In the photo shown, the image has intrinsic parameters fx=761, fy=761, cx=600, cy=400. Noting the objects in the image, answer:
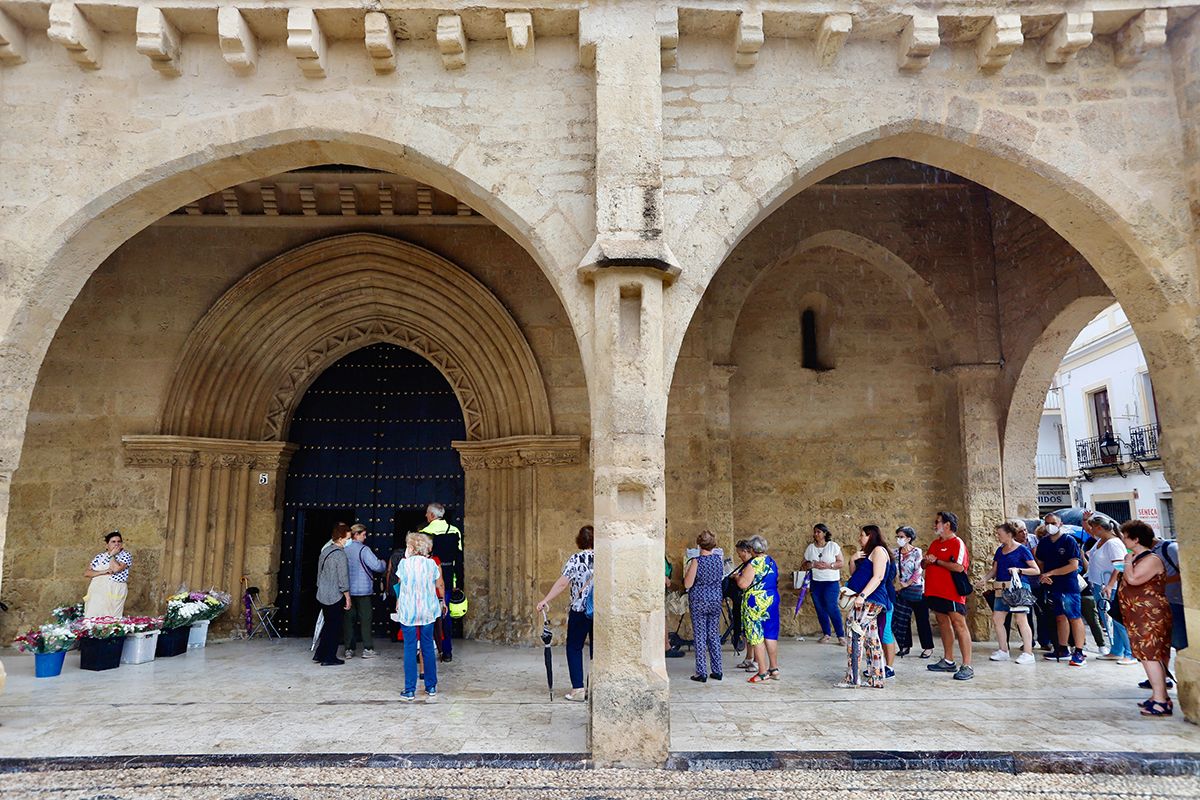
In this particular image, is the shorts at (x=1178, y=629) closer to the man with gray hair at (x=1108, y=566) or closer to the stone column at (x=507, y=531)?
the man with gray hair at (x=1108, y=566)

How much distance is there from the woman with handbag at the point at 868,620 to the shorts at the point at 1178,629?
171cm

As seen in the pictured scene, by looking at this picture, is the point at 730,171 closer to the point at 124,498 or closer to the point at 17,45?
the point at 17,45

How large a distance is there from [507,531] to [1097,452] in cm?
1638

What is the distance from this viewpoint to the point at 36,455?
731 cm

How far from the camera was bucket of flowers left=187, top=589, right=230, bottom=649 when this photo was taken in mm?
6992

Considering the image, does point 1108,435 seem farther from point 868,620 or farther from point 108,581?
point 108,581

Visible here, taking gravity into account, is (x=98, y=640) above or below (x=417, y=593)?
below

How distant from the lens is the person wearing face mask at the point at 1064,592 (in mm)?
6523

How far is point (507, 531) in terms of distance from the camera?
24.4ft

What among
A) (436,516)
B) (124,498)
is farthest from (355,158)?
(124,498)

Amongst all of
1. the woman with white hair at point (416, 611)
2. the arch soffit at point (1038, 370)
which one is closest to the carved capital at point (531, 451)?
the woman with white hair at point (416, 611)

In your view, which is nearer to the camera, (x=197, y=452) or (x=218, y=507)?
(x=197, y=452)

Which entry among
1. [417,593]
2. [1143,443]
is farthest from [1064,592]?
[1143,443]

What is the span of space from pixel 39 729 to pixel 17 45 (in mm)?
4149
